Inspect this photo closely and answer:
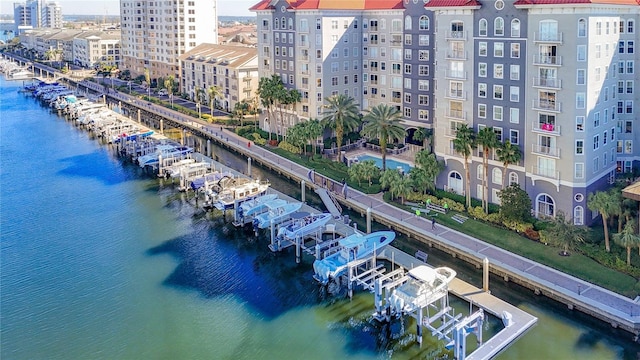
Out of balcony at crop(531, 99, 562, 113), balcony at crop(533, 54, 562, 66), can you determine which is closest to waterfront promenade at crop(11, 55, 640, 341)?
balcony at crop(531, 99, 562, 113)

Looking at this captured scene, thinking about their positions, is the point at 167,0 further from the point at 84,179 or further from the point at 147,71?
the point at 84,179

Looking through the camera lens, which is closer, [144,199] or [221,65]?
[144,199]

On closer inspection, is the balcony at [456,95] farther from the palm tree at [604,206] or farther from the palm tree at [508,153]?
the palm tree at [604,206]

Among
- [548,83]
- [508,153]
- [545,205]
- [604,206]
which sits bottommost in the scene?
[545,205]

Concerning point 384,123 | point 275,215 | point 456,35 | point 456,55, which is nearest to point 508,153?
point 456,55

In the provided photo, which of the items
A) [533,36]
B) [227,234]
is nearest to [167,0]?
[227,234]

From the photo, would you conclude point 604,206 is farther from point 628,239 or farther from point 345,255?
point 345,255
